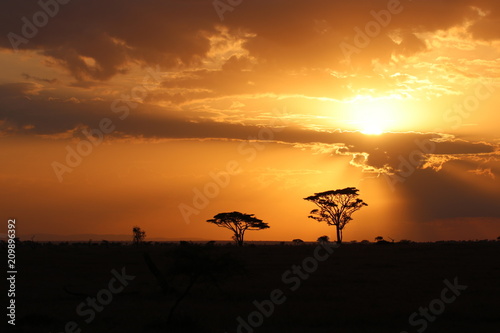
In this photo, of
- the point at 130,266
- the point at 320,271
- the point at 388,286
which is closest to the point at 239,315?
the point at 388,286

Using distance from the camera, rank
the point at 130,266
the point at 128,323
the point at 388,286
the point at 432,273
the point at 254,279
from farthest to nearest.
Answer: the point at 130,266 → the point at 432,273 → the point at 254,279 → the point at 388,286 → the point at 128,323

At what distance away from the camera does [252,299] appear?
26.2 m

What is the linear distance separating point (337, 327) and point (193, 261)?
5.47 m

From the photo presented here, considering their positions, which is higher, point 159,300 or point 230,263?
point 230,263

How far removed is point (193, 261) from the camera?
19375 mm

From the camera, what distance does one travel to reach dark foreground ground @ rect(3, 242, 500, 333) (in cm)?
1945

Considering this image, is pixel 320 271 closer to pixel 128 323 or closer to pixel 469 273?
pixel 469 273

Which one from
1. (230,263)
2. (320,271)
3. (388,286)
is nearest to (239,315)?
(230,263)

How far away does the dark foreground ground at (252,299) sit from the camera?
63.8 feet

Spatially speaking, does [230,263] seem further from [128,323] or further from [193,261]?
[128,323]

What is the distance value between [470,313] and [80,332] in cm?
1435

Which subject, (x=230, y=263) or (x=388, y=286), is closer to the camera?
(x=230, y=263)

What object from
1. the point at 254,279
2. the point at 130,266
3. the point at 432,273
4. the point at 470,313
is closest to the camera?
the point at 470,313

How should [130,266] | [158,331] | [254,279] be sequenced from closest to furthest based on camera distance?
[158,331]
[254,279]
[130,266]
